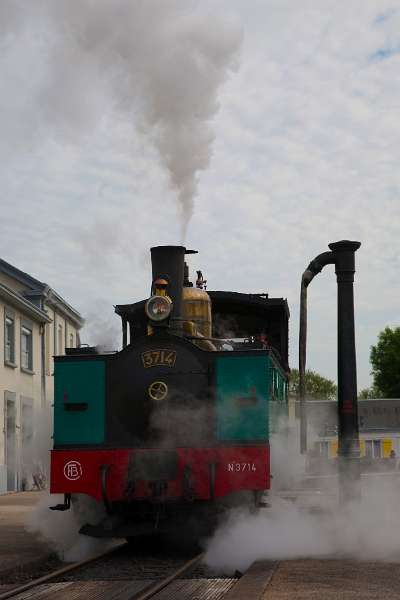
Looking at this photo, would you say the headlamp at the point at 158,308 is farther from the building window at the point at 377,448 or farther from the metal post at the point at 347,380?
the building window at the point at 377,448

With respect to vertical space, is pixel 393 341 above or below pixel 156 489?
above

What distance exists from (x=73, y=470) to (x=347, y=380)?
3.05 metres

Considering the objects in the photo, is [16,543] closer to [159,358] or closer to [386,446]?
[159,358]

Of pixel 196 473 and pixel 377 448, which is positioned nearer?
pixel 196 473

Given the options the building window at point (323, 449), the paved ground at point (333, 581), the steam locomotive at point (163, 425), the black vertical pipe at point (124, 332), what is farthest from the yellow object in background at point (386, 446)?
the paved ground at point (333, 581)

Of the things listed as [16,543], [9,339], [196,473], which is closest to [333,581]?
[196,473]

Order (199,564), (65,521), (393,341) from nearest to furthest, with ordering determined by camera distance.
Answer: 1. (199,564)
2. (65,521)
3. (393,341)

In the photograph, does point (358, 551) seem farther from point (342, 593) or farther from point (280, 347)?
point (280, 347)

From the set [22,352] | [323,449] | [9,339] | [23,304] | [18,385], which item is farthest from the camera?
[323,449]

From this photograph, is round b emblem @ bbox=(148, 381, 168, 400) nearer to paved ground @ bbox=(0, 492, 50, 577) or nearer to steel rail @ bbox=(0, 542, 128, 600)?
steel rail @ bbox=(0, 542, 128, 600)

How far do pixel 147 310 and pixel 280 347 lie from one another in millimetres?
3555

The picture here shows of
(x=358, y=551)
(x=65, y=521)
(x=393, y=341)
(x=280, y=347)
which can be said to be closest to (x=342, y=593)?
(x=358, y=551)

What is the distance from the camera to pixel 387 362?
6644cm

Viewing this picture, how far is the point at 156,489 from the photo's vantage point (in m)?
9.63
